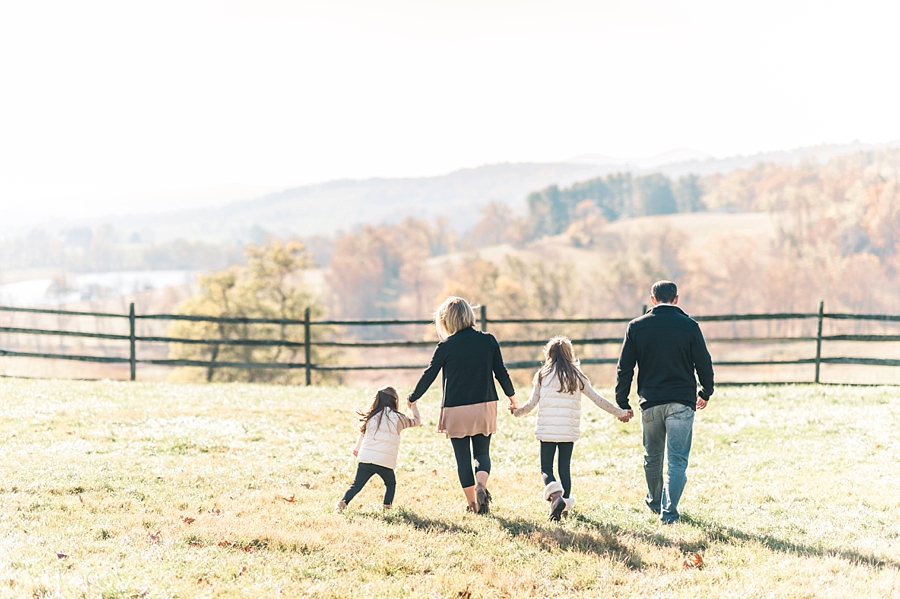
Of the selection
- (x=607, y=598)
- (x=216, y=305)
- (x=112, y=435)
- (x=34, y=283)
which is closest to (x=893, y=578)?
(x=607, y=598)

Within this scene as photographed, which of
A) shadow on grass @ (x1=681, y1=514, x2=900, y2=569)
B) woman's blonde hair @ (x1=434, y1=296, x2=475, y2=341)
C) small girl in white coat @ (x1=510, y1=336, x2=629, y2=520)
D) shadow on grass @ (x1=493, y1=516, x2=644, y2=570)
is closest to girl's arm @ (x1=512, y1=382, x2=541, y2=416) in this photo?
small girl in white coat @ (x1=510, y1=336, x2=629, y2=520)

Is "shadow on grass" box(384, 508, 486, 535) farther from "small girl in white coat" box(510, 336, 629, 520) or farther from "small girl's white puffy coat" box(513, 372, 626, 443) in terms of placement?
"small girl's white puffy coat" box(513, 372, 626, 443)

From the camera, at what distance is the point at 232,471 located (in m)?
7.68

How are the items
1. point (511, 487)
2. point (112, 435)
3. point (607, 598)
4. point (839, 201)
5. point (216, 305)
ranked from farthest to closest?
point (839, 201), point (216, 305), point (112, 435), point (511, 487), point (607, 598)

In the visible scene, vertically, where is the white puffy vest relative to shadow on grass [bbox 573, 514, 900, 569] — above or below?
above

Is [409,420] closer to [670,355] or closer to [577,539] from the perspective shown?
[577,539]

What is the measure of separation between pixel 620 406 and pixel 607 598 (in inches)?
82.8

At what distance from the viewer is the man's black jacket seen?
6.09 metres

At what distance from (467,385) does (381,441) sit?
0.85 metres

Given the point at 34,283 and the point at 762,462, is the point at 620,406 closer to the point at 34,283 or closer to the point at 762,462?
the point at 762,462

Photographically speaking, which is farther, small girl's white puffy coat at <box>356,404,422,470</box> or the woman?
small girl's white puffy coat at <box>356,404,422,470</box>

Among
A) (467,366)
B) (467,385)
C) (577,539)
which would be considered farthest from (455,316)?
(577,539)

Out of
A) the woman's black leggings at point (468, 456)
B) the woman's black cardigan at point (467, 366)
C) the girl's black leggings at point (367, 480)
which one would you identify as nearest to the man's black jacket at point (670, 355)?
the woman's black cardigan at point (467, 366)

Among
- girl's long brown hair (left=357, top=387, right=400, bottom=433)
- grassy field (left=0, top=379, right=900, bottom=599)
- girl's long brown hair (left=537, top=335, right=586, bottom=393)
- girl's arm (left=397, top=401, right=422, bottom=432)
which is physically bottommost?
grassy field (left=0, top=379, right=900, bottom=599)
